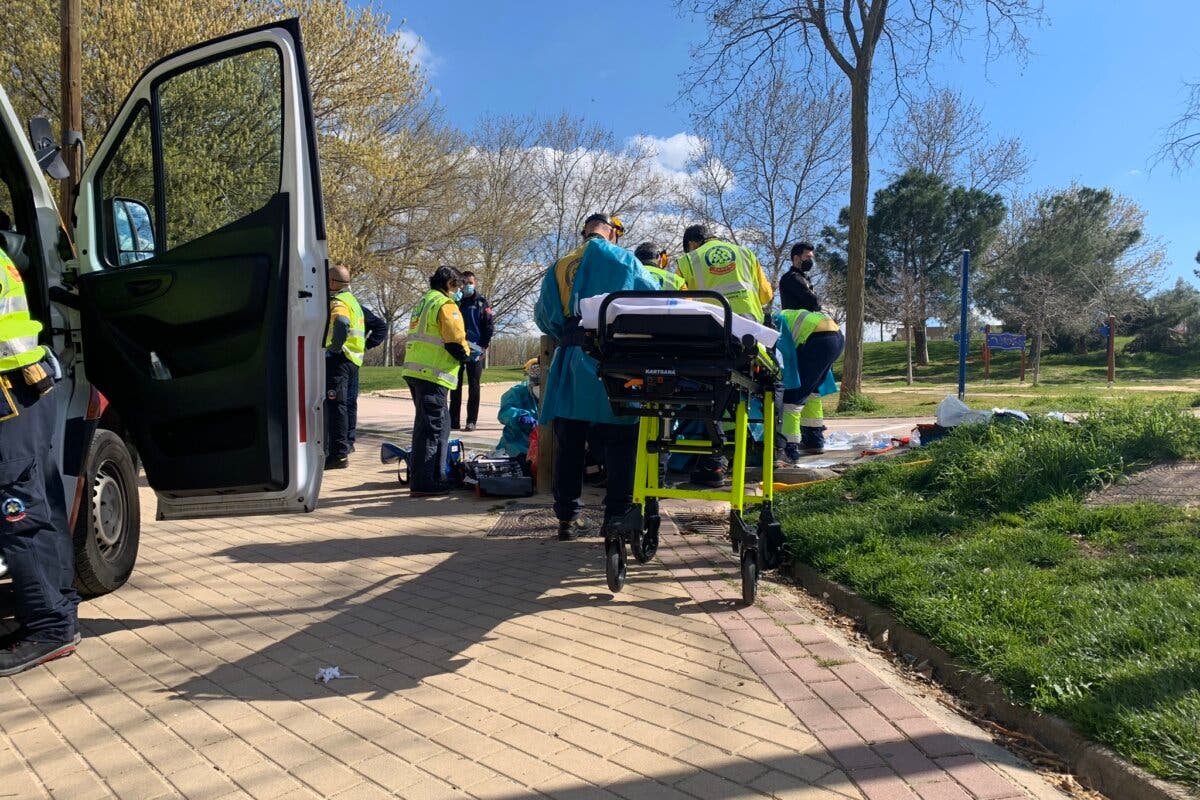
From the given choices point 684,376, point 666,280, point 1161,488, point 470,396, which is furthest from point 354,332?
point 1161,488

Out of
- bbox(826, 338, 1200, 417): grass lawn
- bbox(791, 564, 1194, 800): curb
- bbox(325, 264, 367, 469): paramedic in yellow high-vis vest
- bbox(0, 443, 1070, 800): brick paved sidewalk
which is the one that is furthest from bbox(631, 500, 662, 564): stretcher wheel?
bbox(826, 338, 1200, 417): grass lawn

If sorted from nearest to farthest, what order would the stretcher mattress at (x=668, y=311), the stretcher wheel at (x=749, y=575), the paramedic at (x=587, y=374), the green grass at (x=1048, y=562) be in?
the green grass at (x=1048, y=562) → the stretcher mattress at (x=668, y=311) → the stretcher wheel at (x=749, y=575) → the paramedic at (x=587, y=374)

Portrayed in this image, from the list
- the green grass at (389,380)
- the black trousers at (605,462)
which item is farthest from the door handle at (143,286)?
Answer: the green grass at (389,380)

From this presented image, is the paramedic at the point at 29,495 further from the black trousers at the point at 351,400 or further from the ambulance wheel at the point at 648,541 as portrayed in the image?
the black trousers at the point at 351,400

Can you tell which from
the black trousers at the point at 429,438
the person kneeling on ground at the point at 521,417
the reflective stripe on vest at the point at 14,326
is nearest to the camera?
the reflective stripe on vest at the point at 14,326

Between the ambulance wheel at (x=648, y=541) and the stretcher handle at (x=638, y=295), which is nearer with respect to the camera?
the stretcher handle at (x=638, y=295)

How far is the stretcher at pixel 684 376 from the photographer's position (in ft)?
12.7

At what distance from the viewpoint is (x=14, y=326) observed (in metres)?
3.41

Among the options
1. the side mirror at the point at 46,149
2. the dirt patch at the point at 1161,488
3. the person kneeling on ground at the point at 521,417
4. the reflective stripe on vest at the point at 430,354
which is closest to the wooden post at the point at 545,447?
the person kneeling on ground at the point at 521,417

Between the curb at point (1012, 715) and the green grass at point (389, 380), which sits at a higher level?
the green grass at point (389, 380)

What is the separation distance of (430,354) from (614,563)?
348 centimetres

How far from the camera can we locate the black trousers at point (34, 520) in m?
3.43

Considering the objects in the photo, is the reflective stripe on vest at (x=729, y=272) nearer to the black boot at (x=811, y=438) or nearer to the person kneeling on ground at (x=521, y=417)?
the person kneeling on ground at (x=521, y=417)

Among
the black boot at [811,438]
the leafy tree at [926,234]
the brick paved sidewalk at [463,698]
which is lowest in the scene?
the brick paved sidewalk at [463,698]
